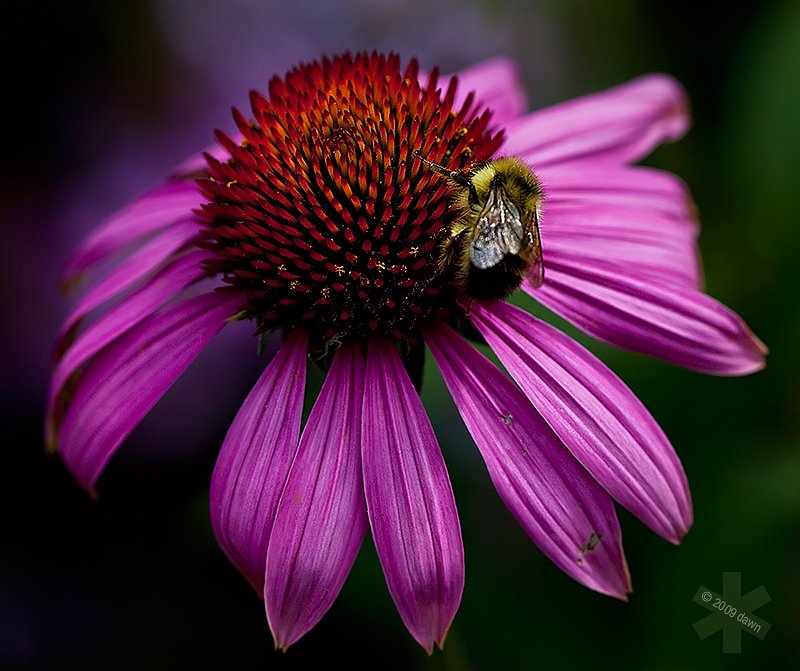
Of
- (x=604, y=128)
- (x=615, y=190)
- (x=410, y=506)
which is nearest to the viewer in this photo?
(x=410, y=506)

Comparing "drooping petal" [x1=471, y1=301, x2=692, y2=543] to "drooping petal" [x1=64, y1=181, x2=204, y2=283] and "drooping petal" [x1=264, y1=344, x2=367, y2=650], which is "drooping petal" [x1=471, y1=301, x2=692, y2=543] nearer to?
"drooping petal" [x1=264, y1=344, x2=367, y2=650]

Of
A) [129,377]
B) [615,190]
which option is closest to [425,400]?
[615,190]

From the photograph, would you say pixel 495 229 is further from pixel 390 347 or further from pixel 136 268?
pixel 136 268

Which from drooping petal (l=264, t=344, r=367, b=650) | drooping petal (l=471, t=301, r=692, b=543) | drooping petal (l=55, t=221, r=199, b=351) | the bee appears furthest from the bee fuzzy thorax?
drooping petal (l=55, t=221, r=199, b=351)

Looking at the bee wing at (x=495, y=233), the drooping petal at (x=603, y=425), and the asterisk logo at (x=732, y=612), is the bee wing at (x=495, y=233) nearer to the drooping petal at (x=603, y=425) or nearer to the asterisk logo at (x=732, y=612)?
the drooping petal at (x=603, y=425)

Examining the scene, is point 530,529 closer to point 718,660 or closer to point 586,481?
point 586,481

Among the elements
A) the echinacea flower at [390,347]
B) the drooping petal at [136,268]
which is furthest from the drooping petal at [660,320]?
the drooping petal at [136,268]
